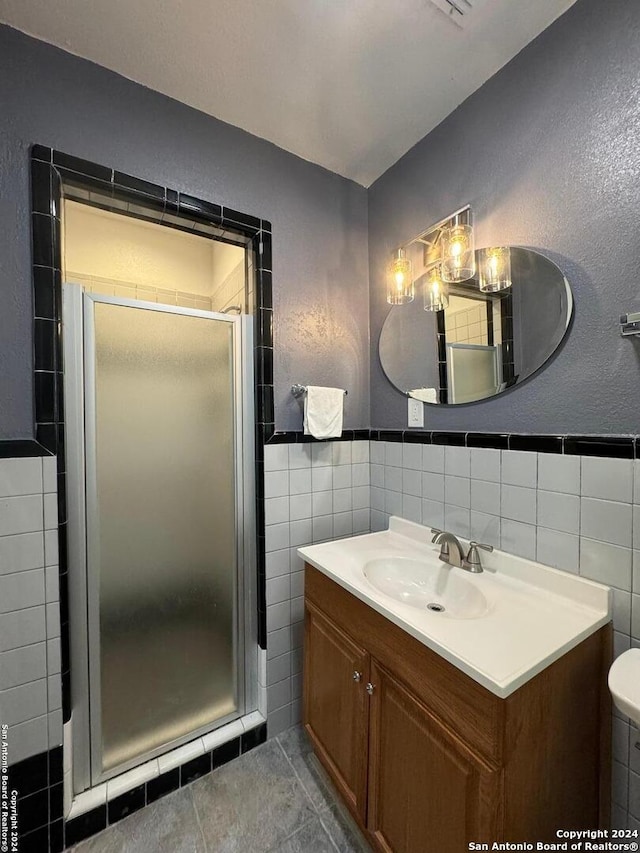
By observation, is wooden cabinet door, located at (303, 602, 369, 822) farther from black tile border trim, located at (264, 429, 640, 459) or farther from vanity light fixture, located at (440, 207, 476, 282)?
vanity light fixture, located at (440, 207, 476, 282)

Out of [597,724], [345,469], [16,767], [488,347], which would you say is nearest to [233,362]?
[345,469]

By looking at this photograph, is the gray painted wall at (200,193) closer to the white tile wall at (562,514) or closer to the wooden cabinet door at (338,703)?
the white tile wall at (562,514)

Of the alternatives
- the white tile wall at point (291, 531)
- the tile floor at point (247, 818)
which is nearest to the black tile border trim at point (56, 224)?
the tile floor at point (247, 818)

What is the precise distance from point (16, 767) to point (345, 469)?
1537 mm

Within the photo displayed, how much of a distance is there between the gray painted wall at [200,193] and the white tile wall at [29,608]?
7.0 inches

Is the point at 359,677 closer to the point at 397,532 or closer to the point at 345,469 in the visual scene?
the point at 397,532

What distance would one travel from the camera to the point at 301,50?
117 cm

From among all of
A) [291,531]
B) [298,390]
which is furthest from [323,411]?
[291,531]

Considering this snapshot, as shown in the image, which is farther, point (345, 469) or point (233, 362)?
point (345, 469)

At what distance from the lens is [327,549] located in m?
1.40

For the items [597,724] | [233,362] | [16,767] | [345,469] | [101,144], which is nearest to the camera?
[597,724]

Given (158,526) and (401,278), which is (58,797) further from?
(401,278)

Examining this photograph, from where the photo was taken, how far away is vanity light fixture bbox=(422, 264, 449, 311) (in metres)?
1.41

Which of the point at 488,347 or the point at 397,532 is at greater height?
the point at 488,347
